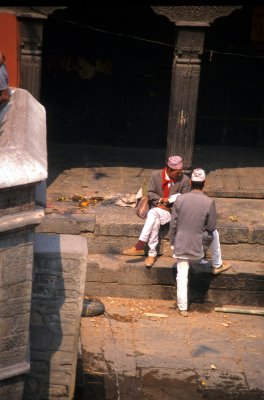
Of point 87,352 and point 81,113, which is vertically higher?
point 81,113

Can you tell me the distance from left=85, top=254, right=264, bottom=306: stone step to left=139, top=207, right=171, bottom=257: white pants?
0.79ft

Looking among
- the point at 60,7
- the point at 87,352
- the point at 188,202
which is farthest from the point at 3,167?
the point at 60,7

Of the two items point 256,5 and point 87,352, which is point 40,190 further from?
point 256,5

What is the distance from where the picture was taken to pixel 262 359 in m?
8.62

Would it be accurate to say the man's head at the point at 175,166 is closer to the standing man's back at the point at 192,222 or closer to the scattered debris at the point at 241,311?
the standing man's back at the point at 192,222

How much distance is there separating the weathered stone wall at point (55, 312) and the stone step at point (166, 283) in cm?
328

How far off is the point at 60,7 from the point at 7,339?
634cm

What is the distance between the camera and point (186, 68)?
1116cm

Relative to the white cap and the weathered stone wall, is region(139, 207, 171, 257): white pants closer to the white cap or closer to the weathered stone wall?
the white cap

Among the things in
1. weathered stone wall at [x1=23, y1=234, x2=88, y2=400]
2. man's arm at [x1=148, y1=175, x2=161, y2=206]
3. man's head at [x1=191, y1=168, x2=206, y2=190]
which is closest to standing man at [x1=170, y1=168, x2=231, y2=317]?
man's head at [x1=191, y1=168, x2=206, y2=190]

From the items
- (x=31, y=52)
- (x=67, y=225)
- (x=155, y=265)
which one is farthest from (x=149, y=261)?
(x=31, y=52)

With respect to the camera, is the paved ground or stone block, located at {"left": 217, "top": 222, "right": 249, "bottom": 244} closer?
the paved ground

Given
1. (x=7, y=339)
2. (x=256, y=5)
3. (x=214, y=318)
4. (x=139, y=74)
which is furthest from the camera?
(x=139, y=74)

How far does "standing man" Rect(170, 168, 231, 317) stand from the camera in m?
9.30
